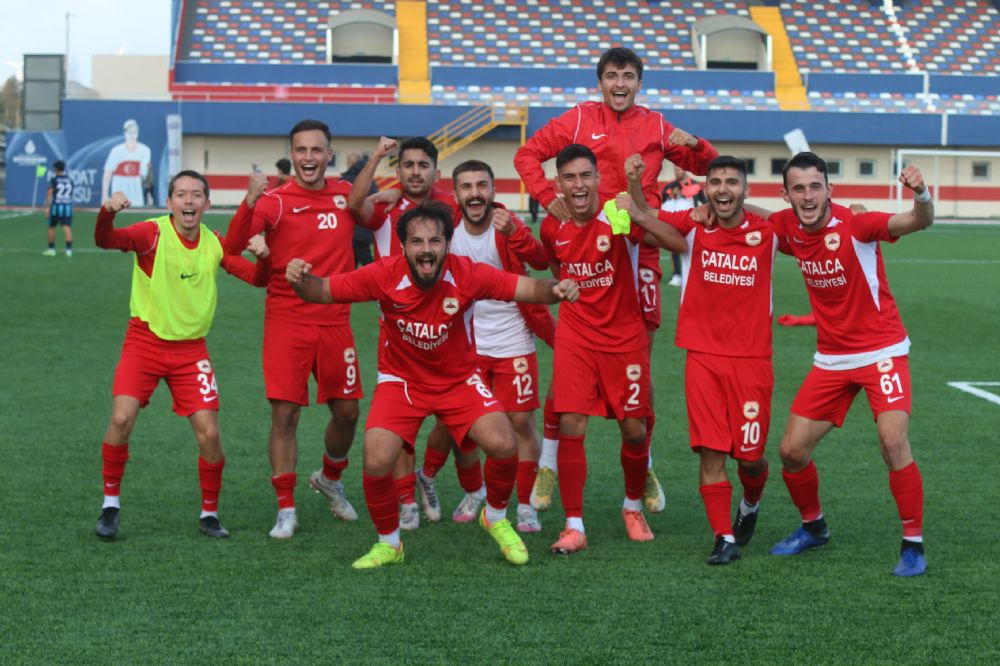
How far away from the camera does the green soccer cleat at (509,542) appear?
6.15 meters

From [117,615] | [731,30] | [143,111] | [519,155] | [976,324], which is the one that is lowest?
[117,615]

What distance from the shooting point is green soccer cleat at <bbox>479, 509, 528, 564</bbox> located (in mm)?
6152

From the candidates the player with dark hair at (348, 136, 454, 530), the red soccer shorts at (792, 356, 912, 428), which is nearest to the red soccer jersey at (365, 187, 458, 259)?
the player with dark hair at (348, 136, 454, 530)

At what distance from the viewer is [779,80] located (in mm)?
47750

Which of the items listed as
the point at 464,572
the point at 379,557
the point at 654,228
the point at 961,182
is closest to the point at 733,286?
the point at 654,228

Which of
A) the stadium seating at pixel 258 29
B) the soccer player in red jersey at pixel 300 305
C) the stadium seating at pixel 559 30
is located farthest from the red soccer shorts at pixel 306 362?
the stadium seating at pixel 258 29

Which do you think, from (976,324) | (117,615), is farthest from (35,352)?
(976,324)

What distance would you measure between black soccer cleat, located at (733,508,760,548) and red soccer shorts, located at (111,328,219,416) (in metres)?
2.63

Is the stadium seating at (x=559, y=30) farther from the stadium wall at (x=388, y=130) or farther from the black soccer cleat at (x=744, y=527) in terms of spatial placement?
the black soccer cleat at (x=744, y=527)

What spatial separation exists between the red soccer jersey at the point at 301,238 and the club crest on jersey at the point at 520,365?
1.01m

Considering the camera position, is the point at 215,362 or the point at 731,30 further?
the point at 731,30

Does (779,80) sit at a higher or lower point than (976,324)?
higher

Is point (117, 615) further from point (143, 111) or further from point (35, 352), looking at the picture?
point (143, 111)

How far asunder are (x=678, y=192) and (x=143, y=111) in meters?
28.4
